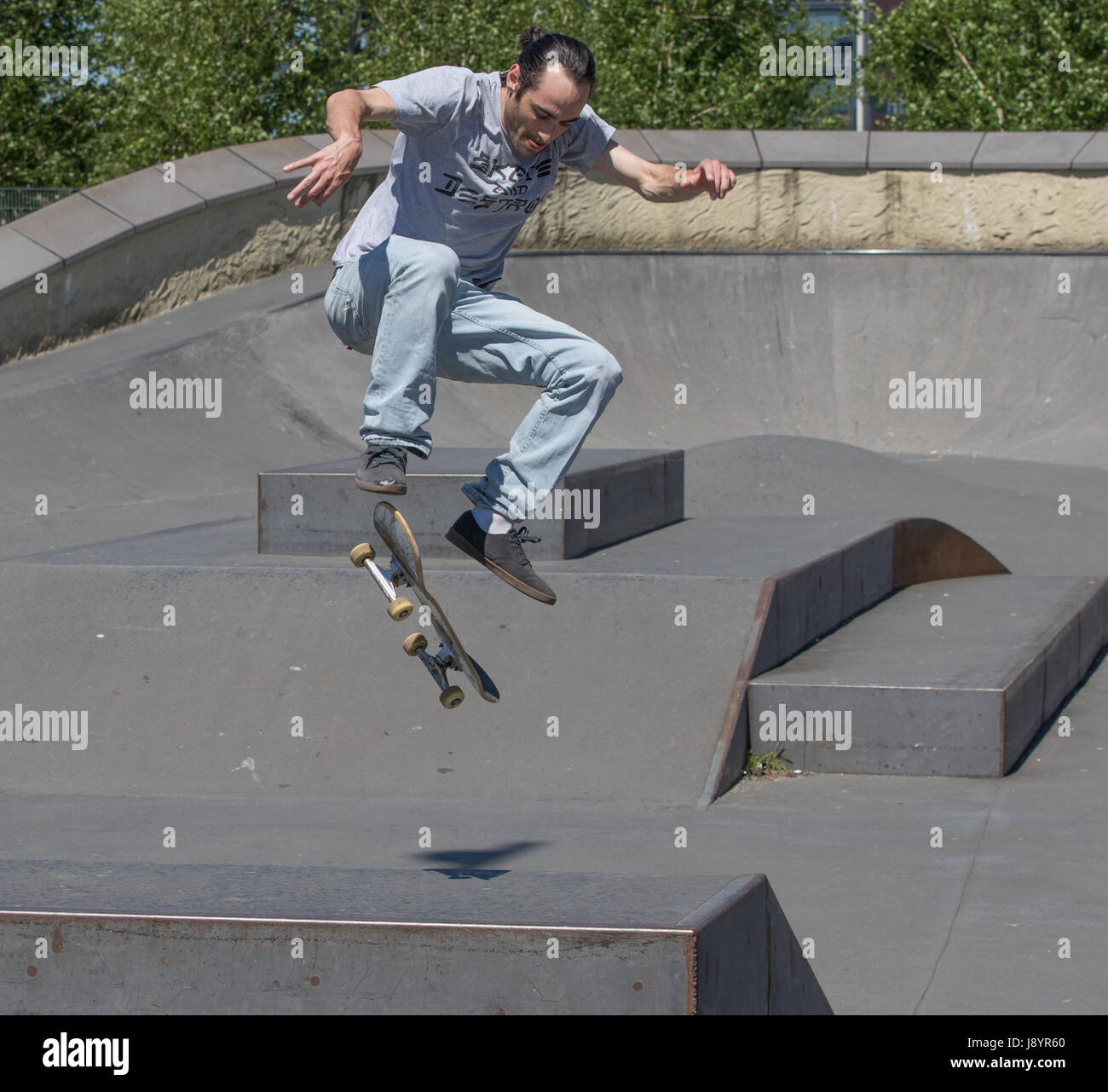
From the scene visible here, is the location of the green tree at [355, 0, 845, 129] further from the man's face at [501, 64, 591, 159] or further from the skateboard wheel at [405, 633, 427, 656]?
the skateboard wheel at [405, 633, 427, 656]

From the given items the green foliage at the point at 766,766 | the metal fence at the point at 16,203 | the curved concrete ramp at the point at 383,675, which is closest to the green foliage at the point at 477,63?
the metal fence at the point at 16,203

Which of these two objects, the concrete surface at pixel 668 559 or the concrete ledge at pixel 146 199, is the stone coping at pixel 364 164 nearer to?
the concrete ledge at pixel 146 199

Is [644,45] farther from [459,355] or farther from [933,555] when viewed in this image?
[459,355]

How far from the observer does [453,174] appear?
431cm

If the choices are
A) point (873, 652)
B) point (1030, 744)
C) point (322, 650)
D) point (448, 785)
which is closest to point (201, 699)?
point (322, 650)

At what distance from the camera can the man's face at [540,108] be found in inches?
161

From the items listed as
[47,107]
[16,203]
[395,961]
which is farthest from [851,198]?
[47,107]

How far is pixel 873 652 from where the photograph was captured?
23.3ft

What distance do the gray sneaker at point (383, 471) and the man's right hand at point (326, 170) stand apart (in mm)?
983

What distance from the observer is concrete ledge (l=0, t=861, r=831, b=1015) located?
289 cm

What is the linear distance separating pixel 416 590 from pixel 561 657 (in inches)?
87.7

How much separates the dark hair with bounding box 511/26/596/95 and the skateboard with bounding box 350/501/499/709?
4.24ft
